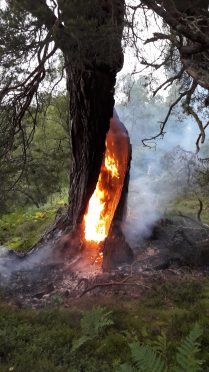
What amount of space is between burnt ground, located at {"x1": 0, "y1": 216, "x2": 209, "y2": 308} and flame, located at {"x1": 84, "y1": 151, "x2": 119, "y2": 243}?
562 mm

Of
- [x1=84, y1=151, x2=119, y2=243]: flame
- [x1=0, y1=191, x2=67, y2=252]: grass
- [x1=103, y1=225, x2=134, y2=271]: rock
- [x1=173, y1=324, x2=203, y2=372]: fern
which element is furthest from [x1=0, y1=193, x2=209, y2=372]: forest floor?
[x1=0, y1=191, x2=67, y2=252]: grass

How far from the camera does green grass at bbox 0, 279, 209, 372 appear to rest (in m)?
5.05

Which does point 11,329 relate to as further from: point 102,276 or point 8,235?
point 8,235

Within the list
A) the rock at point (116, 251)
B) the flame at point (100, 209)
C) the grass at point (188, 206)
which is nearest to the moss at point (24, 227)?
the flame at point (100, 209)

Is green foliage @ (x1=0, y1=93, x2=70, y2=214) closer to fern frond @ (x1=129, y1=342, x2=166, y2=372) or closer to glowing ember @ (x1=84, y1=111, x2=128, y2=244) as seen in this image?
glowing ember @ (x1=84, y1=111, x2=128, y2=244)

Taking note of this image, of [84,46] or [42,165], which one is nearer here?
[84,46]

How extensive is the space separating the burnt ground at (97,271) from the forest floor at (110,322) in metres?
0.04

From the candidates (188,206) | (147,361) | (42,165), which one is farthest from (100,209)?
(188,206)

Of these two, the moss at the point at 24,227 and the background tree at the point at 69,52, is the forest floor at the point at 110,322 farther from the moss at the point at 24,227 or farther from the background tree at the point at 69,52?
the moss at the point at 24,227

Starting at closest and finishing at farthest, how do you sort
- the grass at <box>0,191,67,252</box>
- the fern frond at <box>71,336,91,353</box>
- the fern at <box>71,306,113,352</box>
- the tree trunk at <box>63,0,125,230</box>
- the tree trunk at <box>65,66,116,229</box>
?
the fern frond at <box>71,336,91,353</box>, the fern at <box>71,306,113,352</box>, the tree trunk at <box>63,0,125,230</box>, the tree trunk at <box>65,66,116,229</box>, the grass at <box>0,191,67,252</box>

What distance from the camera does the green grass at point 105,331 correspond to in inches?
199

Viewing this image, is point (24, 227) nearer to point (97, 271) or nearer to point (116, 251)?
point (116, 251)

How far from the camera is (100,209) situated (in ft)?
31.5

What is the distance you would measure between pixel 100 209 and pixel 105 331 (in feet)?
13.2
